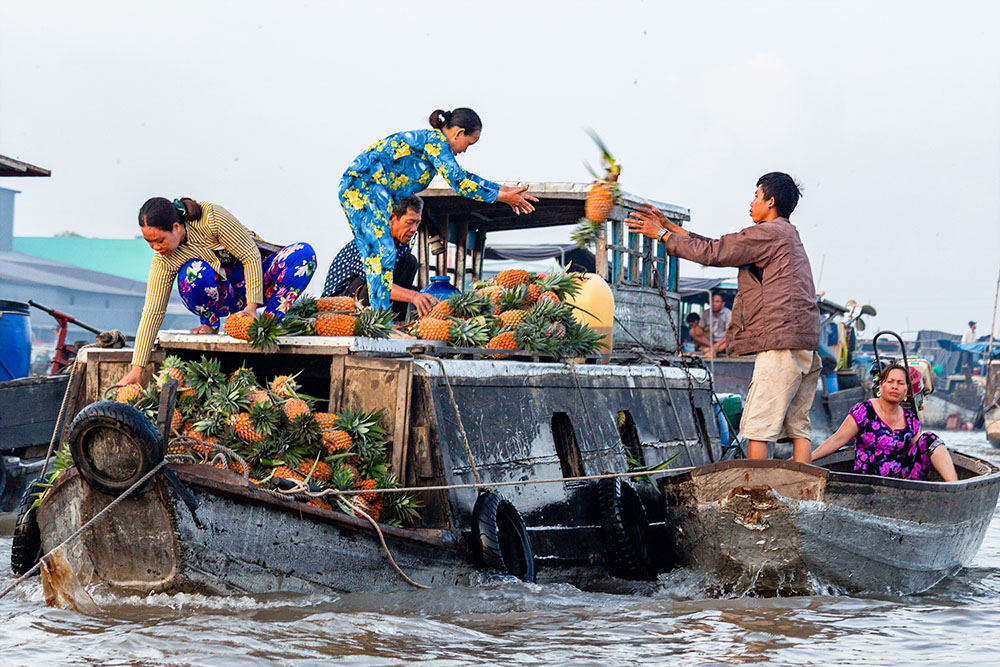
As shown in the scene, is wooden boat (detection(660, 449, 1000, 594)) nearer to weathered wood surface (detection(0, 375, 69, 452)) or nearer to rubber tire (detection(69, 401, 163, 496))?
rubber tire (detection(69, 401, 163, 496))

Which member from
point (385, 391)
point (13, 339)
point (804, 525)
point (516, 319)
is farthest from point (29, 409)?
point (804, 525)

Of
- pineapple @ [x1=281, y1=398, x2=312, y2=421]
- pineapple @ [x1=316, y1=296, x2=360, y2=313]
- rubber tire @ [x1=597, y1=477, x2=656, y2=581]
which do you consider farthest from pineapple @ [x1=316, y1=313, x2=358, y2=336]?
rubber tire @ [x1=597, y1=477, x2=656, y2=581]

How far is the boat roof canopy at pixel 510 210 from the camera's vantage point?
10.7 m

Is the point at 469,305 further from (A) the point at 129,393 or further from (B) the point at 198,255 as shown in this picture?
(A) the point at 129,393

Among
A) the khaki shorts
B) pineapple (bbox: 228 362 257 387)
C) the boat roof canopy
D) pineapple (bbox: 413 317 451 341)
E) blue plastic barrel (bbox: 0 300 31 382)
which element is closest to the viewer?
pineapple (bbox: 228 362 257 387)

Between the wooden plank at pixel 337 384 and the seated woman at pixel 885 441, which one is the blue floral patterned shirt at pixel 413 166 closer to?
the wooden plank at pixel 337 384

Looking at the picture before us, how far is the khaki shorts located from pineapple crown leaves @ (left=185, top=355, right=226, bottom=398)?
296cm

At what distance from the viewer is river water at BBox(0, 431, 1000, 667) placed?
449cm

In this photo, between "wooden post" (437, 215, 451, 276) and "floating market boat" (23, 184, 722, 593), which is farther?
"wooden post" (437, 215, 451, 276)

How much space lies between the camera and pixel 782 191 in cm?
618

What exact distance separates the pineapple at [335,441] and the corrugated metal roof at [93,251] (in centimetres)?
4945

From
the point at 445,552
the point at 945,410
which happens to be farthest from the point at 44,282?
the point at 445,552

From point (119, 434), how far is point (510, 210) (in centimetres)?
696

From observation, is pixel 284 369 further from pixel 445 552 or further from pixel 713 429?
pixel 713 429
